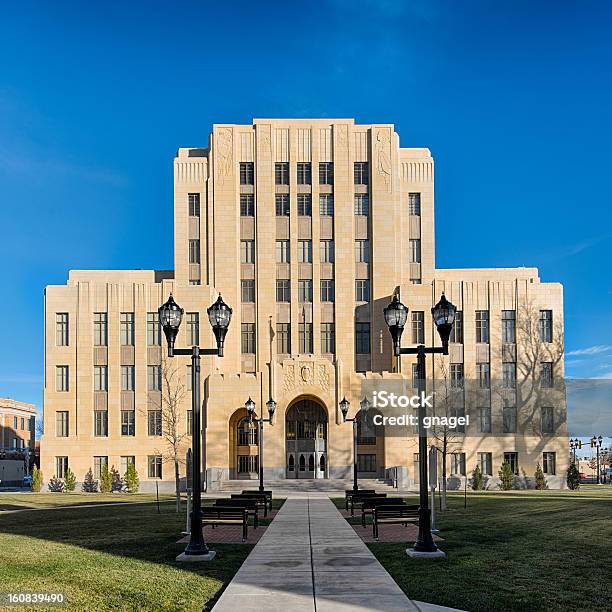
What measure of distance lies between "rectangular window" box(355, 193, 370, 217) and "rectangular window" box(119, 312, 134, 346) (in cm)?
2021

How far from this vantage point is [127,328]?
64688mm

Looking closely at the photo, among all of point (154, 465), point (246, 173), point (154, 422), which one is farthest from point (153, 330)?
point (246, 173)

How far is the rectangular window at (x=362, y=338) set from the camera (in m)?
67.5

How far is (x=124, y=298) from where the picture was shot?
64.8 metres

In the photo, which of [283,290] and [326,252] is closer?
[283,290]

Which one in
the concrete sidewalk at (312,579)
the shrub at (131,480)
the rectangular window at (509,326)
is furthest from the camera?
the rectangular window at (509,326)

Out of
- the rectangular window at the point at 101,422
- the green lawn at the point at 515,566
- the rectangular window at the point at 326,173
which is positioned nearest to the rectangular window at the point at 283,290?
the rectangular window at the point at 326,173

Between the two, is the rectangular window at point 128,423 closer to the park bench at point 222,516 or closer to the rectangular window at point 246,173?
the rectangular window at point 246,173

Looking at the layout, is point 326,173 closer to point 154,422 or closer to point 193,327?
point 193,327

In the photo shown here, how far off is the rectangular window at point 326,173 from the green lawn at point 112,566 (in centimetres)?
4715

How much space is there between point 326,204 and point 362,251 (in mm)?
4941

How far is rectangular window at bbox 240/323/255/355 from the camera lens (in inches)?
2672

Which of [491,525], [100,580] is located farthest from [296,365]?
[100,580]

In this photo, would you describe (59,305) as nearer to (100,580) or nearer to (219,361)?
(219,361)
